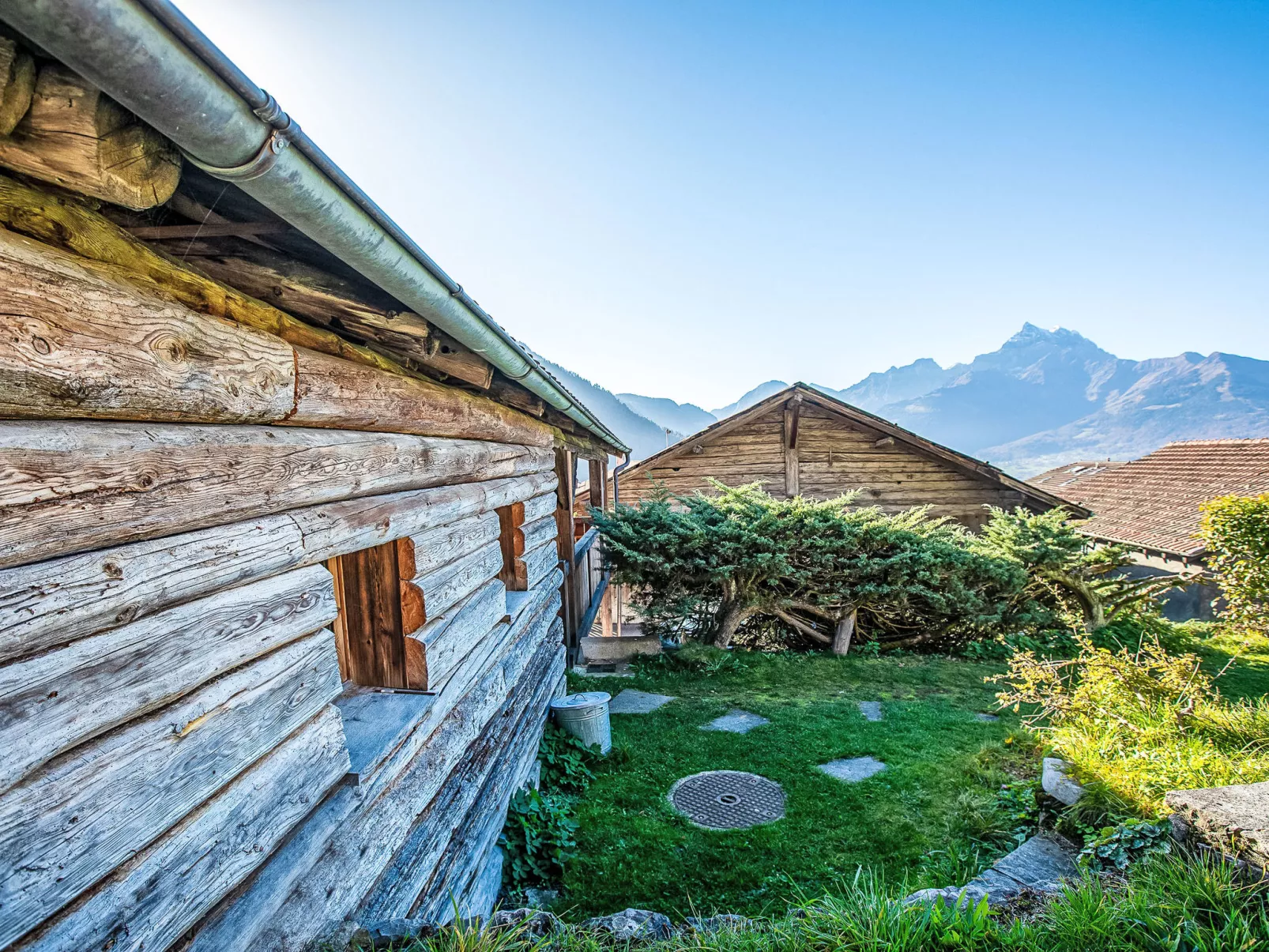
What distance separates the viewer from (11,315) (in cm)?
118

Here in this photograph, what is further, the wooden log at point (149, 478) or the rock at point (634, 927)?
the rock at point (634, 927)

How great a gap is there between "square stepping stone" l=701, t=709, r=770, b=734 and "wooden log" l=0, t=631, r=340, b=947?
5.43 metres

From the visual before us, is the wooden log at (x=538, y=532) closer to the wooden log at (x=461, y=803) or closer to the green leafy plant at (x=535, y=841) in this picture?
the wooden log at (x=461, y=803)

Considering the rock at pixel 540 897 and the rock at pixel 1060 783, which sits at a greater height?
the rock at pixel 1060 783

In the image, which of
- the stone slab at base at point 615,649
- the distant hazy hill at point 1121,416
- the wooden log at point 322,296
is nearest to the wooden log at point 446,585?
the wooden log at point 322,296

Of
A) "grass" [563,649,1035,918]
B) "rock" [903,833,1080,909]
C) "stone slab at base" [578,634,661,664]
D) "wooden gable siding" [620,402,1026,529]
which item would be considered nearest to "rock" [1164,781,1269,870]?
"rock" [903,833,1080,909]

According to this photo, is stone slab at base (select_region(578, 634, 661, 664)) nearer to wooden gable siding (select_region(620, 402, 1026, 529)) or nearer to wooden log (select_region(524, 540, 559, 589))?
wooden log (select_region(524, 540, 559, 589))

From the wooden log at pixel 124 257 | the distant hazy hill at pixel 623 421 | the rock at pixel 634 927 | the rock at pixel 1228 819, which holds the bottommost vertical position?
the rock at pixel 634 927

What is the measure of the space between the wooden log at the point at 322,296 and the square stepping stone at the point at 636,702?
5456mm

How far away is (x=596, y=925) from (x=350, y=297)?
274 cm

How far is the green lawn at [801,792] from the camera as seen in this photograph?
3793mm

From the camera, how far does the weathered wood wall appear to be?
1175mm

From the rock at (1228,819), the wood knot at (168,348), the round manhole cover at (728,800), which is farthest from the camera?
the round manhole cover at (728,800)

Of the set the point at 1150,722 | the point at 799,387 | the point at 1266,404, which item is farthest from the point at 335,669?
the point at 1266,404
